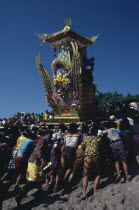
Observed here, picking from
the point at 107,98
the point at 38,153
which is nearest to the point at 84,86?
the point at 38,153

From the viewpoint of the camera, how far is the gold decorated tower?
43.3 feet

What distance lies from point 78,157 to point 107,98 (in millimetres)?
39334

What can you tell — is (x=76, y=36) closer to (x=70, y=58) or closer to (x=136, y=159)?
(x=70, y=58)

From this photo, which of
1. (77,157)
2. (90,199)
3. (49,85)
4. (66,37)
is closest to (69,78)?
(49,85)

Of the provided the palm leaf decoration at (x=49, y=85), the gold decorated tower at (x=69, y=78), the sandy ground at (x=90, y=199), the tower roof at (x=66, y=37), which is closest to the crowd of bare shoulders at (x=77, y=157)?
the sandy ground at (x=90, y=199)

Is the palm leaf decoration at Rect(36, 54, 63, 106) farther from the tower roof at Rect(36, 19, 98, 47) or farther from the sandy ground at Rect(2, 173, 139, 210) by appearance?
the sandy ground at Rect(2, 173, 139, 210)

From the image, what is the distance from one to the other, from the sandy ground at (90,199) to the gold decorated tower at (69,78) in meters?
7.68

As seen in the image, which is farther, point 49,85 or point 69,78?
point 49,85

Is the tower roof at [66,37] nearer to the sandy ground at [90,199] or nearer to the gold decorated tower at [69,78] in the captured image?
the gold decorated tower at [69,78]

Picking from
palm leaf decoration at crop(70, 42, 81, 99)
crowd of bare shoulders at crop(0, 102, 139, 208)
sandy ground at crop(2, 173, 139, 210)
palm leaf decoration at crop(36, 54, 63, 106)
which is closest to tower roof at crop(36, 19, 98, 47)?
palm leaf decoration at crop(70, 42, 81, 99)

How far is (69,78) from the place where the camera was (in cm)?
1335

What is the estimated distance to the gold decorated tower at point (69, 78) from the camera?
13.2 metres

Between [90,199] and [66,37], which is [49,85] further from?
[90,199]

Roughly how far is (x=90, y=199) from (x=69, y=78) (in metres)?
9.71
